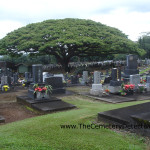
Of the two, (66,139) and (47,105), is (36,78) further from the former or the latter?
(66,139)

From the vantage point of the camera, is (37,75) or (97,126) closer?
(97,126)

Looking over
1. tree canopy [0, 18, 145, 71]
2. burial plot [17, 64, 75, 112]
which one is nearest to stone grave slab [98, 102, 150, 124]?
burial plot [17, 64, 75, 112]

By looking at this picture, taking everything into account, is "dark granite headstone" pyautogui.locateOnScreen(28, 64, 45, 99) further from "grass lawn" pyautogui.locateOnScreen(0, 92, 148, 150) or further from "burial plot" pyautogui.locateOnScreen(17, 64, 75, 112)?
"grass lawn" pyautogui.locateOnScreen(0, 92, 148, 150)

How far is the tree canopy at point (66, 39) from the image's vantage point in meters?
25.1

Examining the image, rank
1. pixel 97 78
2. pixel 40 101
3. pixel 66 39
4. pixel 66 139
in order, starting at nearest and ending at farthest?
1. pixel 66 139
2. pixel 40 101
3. pixel 97 78
4. pixel 66 39

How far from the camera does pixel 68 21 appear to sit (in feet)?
97.6

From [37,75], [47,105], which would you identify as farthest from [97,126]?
[37,75]

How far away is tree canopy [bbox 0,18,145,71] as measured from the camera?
2514 centimetres

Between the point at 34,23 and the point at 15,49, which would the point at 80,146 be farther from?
the point at 34,23

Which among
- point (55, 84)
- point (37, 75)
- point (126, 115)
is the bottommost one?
point (126, 115)

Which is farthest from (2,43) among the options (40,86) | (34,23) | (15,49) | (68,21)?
(40,86)

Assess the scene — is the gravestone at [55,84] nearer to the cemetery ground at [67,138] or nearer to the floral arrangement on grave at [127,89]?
the floral arrangement on grave at [127,89]

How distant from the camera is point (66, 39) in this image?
25.0 meters

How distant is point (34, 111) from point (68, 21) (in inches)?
979
